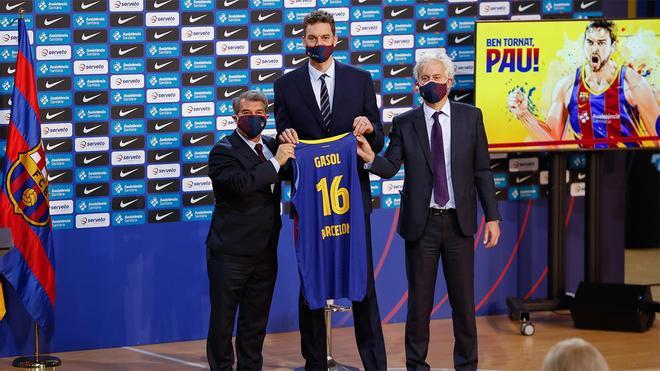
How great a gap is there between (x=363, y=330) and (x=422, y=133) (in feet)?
3.50

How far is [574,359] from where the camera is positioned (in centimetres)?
280

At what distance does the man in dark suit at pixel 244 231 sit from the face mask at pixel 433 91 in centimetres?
74

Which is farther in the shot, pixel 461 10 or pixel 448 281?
pixel 461 10

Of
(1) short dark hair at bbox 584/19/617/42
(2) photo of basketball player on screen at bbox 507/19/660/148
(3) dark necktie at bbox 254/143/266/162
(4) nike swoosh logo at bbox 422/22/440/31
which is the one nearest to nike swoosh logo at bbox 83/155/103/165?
(3) dark necktie at bbox 254/143/266/162

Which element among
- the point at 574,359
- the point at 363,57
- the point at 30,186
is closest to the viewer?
the point at 574,359

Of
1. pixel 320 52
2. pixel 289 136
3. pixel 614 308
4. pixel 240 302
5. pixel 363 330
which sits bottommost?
pixel 614 308

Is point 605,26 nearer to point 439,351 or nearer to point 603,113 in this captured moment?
point 603,113

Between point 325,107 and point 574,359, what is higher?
point 325,107

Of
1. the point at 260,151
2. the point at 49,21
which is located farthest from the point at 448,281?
the point at 49,21

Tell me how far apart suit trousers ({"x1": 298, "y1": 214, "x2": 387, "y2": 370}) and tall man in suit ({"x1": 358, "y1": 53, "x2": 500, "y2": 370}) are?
17 cm

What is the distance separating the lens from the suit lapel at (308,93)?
5.57 m

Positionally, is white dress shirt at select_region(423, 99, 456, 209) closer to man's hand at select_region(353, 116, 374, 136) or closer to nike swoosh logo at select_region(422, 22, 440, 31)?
man's hand at select_region(353, 116, 374, 136)

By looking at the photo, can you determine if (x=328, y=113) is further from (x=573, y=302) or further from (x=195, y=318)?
(x=573, y=302)

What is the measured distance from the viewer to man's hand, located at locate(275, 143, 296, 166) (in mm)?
5438
